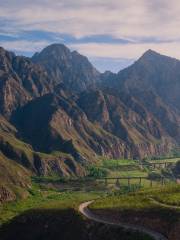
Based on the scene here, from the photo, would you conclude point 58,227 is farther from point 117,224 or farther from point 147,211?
point 147,211

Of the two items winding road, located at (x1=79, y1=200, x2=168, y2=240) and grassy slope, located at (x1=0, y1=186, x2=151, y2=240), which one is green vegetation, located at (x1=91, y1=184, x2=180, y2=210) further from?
grassy slope, located at (x1=0, y1=186, x2=151, y2=240)

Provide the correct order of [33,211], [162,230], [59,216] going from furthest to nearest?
[33,211]
[59,216]
[162,230]

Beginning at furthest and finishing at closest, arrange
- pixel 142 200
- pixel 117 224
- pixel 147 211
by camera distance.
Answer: pixel 142 200, pixel 147 211, pixel 117 224

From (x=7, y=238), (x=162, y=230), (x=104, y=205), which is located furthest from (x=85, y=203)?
(x=162, y=230)

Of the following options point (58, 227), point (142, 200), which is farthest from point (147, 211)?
point (58, 227)

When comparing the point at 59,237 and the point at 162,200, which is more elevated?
the point at 162,200

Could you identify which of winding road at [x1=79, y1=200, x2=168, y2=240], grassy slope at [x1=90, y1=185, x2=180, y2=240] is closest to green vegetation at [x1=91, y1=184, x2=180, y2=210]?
grassy slope at [x1=90, y1=185, x2=180, y2=240]

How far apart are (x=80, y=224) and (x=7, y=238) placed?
114 ft

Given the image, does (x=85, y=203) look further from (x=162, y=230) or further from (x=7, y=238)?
(x=162, y=230)

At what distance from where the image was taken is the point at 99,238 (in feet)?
516

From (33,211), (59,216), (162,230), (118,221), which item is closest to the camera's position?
(162,230)

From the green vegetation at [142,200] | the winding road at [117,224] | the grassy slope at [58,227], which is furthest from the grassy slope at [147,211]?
the grassy slope at [58,227]

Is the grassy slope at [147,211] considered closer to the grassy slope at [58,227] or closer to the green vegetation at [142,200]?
the green vegetation at [142,200]

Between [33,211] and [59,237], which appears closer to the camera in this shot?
[59,237]
